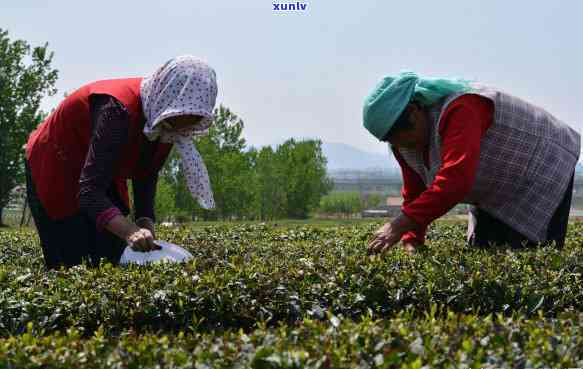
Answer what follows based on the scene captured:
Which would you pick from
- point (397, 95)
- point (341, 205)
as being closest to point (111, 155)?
point (397, 95)

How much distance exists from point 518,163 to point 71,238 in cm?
241

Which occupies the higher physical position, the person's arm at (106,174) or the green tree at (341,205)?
the person's arm at (106,174)

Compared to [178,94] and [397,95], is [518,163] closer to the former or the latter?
[397,95]

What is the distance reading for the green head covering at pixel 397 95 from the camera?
3.60 meters

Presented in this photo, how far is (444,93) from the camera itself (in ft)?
12.1

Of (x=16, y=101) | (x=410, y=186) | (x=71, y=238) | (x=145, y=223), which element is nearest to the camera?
(x=71, y=238)

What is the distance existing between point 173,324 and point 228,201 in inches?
829

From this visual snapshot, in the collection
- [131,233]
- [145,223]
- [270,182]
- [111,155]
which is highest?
[111,155]

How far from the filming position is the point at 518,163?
3.85m

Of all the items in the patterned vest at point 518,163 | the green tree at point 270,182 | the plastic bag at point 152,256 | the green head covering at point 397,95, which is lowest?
the green tree at point 270,182

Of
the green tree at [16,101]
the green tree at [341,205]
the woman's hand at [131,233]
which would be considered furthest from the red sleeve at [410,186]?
the green tree at [341,205]

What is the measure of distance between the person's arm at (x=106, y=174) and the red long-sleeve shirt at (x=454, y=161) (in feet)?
4.31

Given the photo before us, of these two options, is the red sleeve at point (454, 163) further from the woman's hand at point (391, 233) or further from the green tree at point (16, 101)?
the green tree at point (16, 101)

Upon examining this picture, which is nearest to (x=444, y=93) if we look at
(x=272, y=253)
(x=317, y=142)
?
(x=272, y=253)
